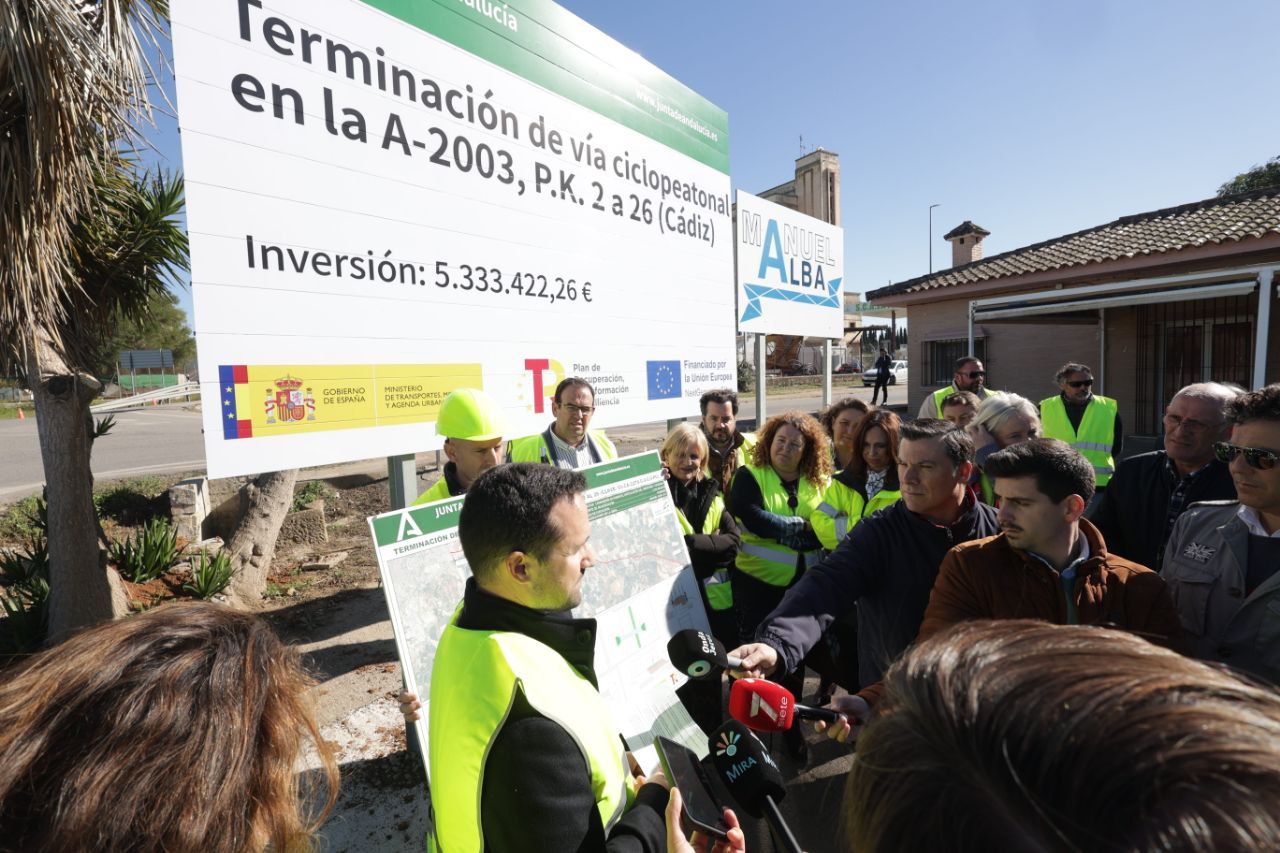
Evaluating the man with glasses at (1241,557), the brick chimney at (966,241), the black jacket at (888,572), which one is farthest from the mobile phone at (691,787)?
the brick chimney at (966,241)

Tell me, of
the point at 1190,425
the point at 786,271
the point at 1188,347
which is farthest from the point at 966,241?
the point at 1190,425

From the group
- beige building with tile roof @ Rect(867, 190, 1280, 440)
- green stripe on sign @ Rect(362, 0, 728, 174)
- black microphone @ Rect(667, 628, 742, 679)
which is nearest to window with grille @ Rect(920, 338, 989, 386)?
beige building with tile roof @ Rect(867, 190, 1280, 440)

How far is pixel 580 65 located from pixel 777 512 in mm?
3599

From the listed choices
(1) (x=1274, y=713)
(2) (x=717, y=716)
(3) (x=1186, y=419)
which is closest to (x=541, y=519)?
(1) (x=1274, y=713)

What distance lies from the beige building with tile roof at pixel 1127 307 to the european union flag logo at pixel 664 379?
605 centimetres

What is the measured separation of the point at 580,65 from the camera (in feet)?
15.5

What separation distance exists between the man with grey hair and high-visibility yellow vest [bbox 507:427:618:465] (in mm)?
2690

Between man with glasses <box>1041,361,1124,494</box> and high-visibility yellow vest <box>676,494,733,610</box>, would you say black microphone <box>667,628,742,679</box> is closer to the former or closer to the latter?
high-visibility yellow vest <box>676,494,733,610</box>

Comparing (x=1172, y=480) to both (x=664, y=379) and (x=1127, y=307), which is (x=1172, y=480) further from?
(x=1127, y=307)

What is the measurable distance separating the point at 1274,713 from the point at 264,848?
118cm

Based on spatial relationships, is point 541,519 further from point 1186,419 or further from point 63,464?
point 63,464

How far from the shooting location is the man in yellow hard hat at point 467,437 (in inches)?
115

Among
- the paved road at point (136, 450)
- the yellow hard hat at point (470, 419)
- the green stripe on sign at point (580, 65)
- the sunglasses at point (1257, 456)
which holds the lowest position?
the paved road at point (136, 450)

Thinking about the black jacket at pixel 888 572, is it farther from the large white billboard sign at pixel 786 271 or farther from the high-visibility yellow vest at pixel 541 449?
the large white billboard sign at pixel 786 271
